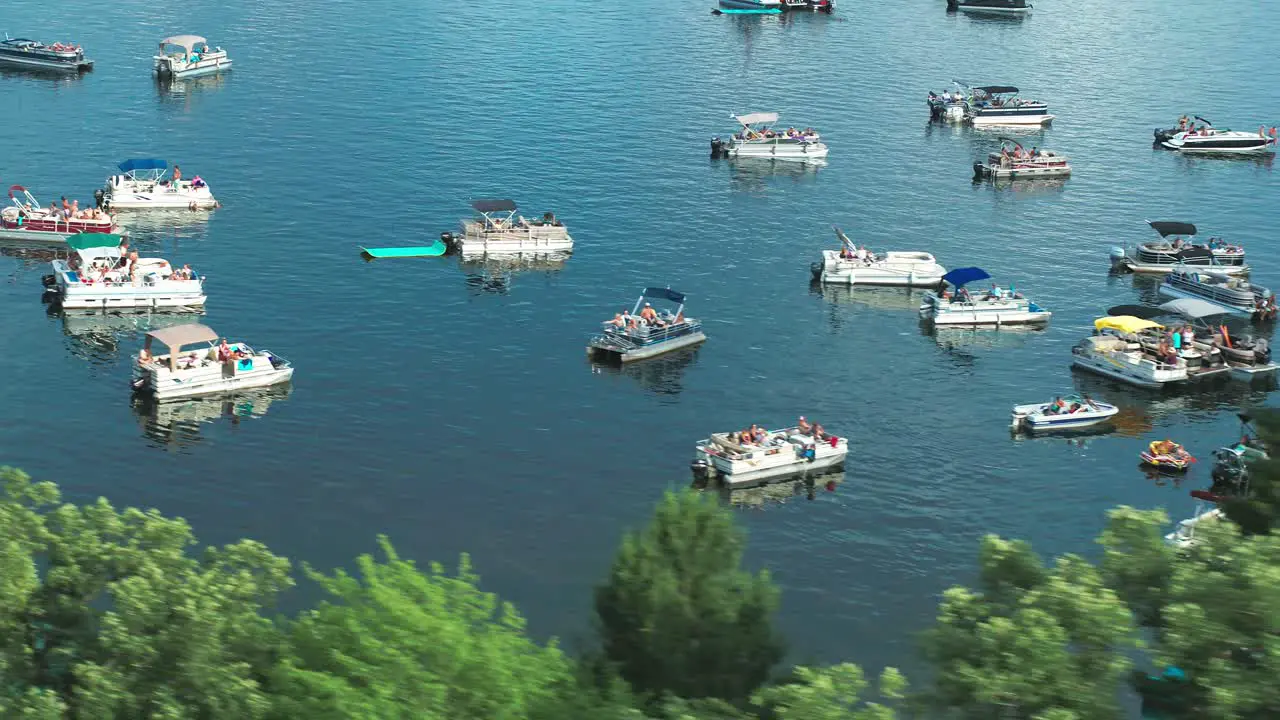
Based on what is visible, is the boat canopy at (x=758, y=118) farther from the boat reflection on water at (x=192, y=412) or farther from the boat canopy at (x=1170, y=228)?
the boat reflection on water at (x=192, y=412)

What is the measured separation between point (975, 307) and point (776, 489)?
4030cm

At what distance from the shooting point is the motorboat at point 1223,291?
478ft

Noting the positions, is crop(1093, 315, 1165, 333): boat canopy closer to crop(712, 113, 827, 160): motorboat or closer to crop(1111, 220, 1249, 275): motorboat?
crop(1111, 220, 1249, 275): motorboat

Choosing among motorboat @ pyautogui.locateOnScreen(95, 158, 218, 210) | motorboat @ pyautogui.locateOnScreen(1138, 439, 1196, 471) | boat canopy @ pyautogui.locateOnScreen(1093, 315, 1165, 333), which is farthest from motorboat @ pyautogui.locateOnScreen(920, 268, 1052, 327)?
motorboat @ pyautogui.locateOnScreen(95, 158, 218, 210)

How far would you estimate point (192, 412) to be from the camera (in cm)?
11688

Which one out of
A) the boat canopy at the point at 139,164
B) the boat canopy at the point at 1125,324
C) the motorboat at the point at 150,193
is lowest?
the boat canopy at the point at 1125,324

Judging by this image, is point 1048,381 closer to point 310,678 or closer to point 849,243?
point 849,243

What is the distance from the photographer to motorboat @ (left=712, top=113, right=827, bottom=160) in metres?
193

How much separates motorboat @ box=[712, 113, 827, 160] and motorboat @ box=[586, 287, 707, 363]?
62793 mm

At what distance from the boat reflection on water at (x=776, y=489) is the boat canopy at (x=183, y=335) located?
38.8 metres

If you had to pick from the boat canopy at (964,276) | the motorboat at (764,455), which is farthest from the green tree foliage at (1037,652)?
the boat canopy at (964,276)

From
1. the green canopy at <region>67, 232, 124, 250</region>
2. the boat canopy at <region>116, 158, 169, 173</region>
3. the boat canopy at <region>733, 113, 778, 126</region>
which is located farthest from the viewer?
the boat canopy at <region>733, 113, 778, 126</region>

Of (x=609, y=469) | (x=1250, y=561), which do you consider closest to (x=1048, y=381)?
(x=609, y=469)

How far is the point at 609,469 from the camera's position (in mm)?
110438
